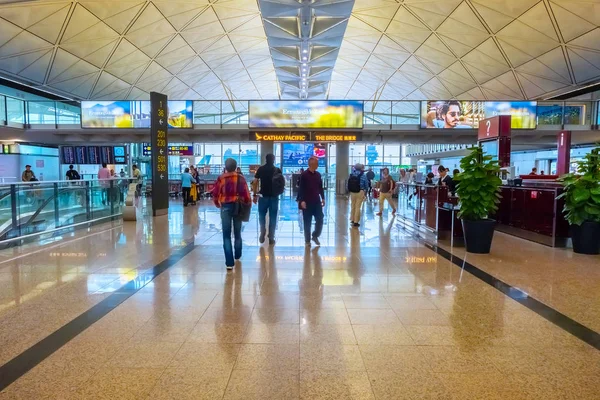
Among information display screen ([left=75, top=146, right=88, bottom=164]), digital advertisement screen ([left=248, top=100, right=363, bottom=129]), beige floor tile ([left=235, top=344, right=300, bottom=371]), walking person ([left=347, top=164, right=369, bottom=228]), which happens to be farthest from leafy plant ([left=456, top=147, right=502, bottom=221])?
information display screen ([left=75, top=146, right=88, bottom=164])

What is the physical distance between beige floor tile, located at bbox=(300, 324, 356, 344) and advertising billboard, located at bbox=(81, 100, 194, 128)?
761 inches

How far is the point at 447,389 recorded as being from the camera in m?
2.94

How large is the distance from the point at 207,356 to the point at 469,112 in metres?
21.2

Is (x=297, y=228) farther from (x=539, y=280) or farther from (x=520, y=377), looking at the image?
(x=520, y=377)

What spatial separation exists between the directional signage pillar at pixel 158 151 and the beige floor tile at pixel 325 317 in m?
11.2

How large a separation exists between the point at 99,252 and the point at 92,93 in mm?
27224

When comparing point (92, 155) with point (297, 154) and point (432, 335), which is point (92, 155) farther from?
point (432, 335)

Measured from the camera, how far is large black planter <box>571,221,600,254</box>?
26.3 ft

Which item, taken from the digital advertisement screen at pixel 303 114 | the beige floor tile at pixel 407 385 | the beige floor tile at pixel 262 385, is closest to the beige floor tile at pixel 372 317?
the beige floor tile at pixel 407 385

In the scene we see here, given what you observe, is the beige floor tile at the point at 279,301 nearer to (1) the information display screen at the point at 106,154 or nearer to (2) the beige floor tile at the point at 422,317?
(2) the beige floor tile at the point at 422,317

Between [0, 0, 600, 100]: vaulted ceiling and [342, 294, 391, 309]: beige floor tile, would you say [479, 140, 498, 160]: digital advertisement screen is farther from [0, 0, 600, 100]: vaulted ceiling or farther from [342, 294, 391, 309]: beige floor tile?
[0, 0, 600, 100]: vaulted ceiling

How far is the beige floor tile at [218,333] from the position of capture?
12.5 feet

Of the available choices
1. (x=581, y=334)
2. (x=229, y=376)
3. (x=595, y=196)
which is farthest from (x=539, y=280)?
(x=229, y=376)

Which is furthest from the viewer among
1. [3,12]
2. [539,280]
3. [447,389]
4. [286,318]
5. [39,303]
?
[3,12]
